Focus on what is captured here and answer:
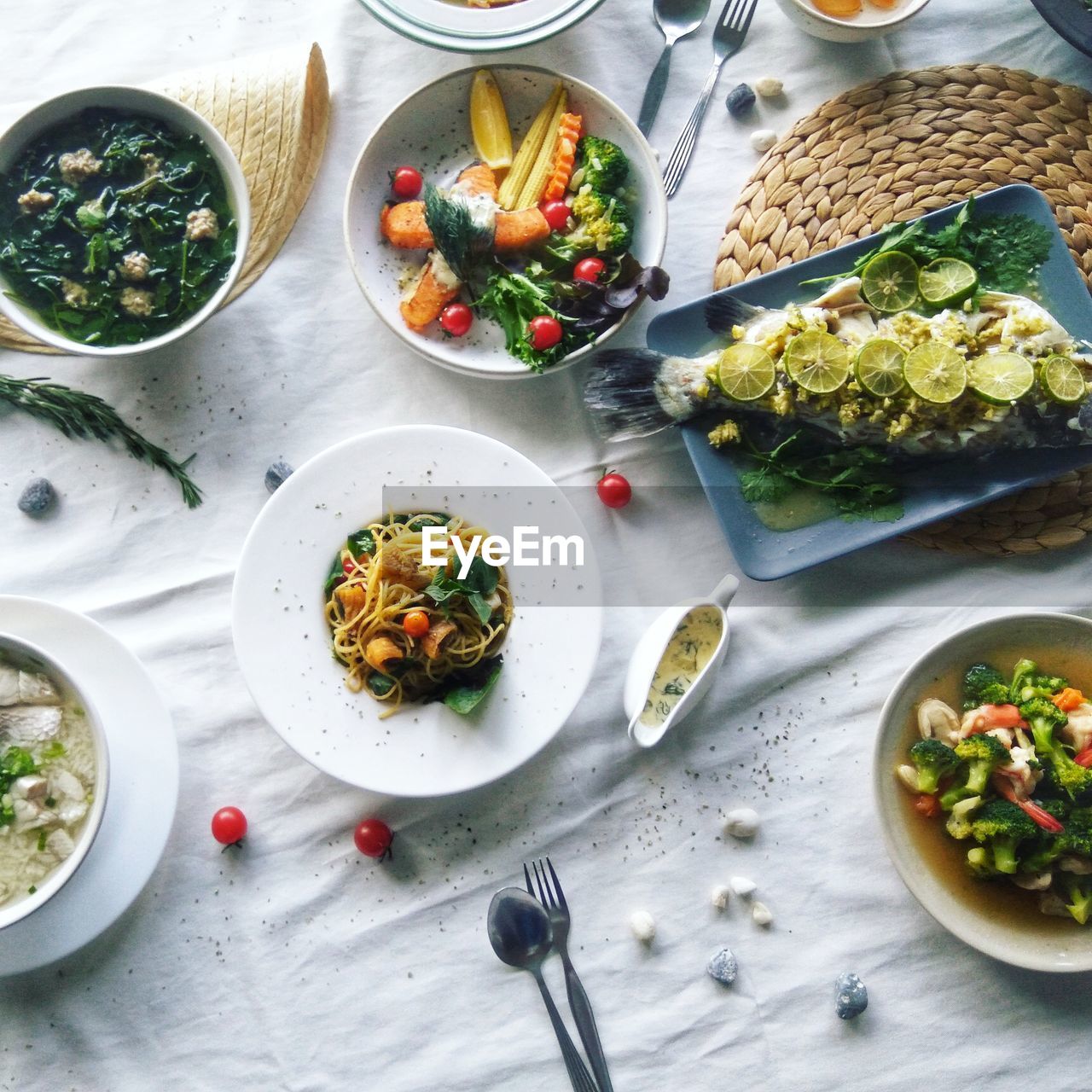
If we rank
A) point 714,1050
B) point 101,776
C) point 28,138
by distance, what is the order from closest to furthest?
1. point 101,776
2. point 28,138
3. point 714,1050

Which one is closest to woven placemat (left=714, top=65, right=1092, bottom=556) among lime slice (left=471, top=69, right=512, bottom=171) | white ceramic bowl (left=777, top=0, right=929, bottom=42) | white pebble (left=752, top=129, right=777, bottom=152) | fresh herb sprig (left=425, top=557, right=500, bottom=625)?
white pebble (left=752, top=129, right=777, bottom=152)

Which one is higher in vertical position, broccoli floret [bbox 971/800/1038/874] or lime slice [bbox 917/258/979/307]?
lime slice [bbox 917/258/979/307]

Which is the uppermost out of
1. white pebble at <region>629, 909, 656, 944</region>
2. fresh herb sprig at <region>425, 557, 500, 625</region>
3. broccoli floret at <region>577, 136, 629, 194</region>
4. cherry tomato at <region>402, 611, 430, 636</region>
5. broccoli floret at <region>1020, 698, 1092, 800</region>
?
broccoli floret at <region>577, 136, 629, 194</region>

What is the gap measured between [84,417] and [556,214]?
50.2 inches

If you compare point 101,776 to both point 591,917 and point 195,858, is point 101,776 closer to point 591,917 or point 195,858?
point 195,858

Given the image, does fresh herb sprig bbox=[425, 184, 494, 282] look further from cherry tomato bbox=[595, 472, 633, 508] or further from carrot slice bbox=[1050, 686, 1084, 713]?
carrot slice bbox=[1050, 686, 1084, 713]

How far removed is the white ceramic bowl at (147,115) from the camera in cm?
234

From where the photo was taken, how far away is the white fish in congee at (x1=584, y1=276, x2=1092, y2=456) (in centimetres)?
244

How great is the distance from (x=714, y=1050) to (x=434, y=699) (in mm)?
1116

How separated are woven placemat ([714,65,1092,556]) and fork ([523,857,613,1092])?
1255mm

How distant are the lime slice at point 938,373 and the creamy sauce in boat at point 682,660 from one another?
71cm

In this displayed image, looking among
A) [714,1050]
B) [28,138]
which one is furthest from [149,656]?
[714,1050]

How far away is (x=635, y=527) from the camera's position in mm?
2674

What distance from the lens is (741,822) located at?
256cm
